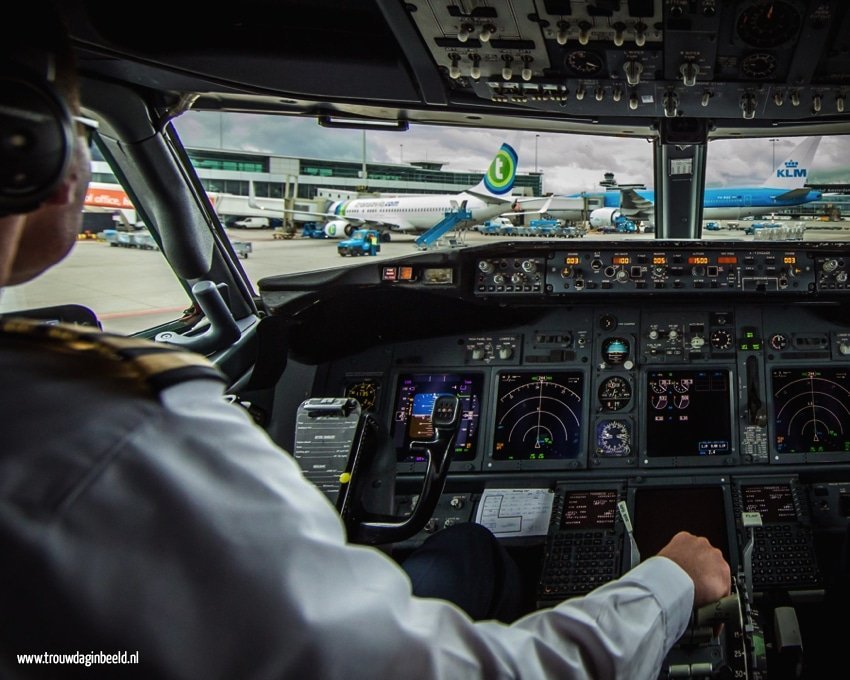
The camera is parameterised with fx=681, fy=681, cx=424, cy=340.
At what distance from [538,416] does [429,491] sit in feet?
3.40

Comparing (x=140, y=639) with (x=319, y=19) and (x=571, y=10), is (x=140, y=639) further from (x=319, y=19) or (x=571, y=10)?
(x=319, y=19)

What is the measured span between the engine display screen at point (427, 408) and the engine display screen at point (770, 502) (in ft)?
3.13

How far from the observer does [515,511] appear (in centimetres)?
237

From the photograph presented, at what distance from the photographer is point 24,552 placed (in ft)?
1.19

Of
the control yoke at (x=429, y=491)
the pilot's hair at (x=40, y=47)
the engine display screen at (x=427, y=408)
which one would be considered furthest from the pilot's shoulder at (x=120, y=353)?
the engine display screen at (x=427, y=408)

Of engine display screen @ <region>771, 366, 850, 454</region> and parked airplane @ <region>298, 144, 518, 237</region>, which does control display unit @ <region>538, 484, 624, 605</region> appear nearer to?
engine display screen @ <region>771, 366, 850, 454</region>

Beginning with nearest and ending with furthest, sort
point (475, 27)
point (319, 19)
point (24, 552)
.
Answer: point (24, 552) < point (475, 27) < point (319, 19)

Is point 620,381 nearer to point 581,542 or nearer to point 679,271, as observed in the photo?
point 679,271

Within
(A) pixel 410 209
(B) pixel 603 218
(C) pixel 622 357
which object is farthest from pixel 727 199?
(A) pixel 410 209

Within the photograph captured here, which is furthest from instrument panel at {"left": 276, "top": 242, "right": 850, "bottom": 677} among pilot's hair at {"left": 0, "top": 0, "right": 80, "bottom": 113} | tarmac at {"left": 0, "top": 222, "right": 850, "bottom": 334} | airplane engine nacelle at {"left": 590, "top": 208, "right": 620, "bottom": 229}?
pilot's hair at {"left": 0, "top": 0, "right": 80, "bottom": 113}

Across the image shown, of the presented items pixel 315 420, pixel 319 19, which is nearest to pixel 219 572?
pixel 315 420

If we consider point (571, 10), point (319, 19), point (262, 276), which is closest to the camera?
point (571, 10)

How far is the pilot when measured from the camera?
14.4 inches

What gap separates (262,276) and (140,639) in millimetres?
2282
